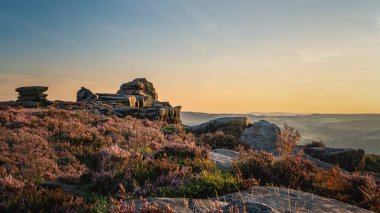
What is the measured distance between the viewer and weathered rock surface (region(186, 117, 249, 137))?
27438 mm

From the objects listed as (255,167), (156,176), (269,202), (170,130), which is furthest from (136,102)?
(269,202)

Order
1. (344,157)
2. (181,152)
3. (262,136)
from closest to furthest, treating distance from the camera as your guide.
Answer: (181,152) < (344,157) < (262,136)

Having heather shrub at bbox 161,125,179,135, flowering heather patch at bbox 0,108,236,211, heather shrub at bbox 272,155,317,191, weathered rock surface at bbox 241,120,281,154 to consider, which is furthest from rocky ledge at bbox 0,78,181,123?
heather shrub at bbox 272,155,317,191

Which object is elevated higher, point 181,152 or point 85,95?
point 85,95

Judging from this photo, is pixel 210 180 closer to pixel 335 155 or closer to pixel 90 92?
pixel 335 155

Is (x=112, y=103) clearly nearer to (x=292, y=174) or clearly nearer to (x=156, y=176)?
(x=156, y=176)

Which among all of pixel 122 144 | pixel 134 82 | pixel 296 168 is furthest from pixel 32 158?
pixel 134 82

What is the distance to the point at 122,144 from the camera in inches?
693

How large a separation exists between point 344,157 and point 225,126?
9991mm

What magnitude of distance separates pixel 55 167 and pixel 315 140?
20.7 m

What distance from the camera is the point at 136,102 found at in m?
46.3

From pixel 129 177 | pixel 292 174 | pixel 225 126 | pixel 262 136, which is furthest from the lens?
pixel 225 126

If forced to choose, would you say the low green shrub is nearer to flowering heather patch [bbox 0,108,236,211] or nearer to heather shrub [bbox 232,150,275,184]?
flowering heather patch [bbox 0,108,236,211]

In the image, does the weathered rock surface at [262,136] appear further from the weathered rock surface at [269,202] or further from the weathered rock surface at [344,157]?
the weathered rock surface at [269,202]
